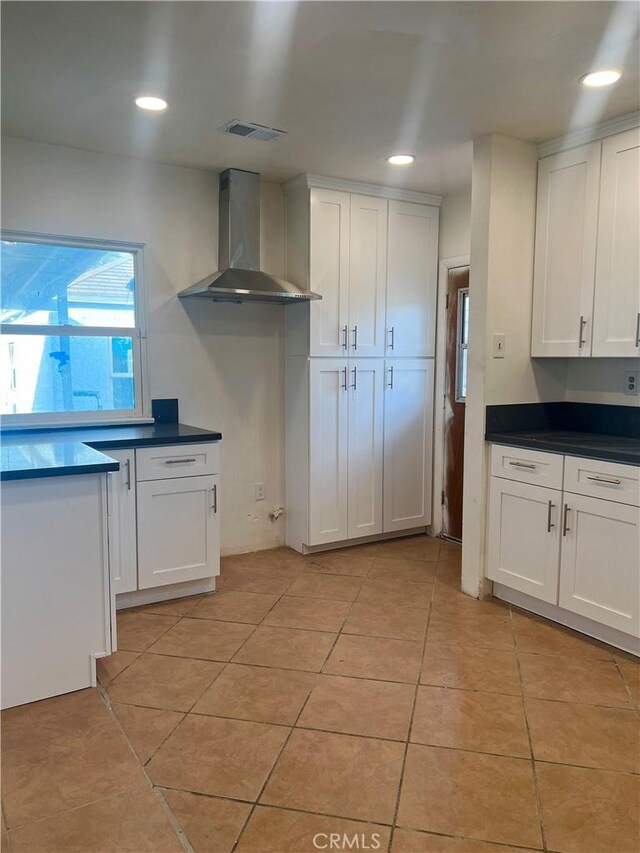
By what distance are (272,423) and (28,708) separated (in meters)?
2.23

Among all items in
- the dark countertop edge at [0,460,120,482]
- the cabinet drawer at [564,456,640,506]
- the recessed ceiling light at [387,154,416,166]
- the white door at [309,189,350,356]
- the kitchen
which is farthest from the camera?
the white door at [309,189,350,356]

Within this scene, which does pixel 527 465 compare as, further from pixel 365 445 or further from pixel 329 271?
pixel 329 271

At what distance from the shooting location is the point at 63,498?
2273mm

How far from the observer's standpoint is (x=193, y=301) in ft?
12.1

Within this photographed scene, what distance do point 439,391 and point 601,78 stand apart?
2268 millimetres

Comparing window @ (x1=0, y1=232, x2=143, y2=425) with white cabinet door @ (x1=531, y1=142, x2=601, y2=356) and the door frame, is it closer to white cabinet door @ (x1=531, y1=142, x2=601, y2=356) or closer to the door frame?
the door frame

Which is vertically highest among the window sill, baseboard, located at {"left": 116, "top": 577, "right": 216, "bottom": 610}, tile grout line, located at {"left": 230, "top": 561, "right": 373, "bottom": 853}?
the window sill

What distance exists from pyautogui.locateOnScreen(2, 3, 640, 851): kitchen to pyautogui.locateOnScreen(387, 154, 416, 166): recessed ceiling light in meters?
0.14

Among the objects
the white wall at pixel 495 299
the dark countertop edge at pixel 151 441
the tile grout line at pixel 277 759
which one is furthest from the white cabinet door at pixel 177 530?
the white wall at pixel 495 299

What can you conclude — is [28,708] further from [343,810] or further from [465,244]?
[465,244]

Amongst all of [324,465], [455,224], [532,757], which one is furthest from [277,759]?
[455,224]

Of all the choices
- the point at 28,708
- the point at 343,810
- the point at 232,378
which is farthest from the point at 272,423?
the point at 343,810

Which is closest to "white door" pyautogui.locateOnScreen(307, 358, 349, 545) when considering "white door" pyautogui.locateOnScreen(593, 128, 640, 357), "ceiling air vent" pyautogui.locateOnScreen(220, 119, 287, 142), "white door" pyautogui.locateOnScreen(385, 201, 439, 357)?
"white door" pyautogui.locateOnScreen(385, 201, 439, 357)

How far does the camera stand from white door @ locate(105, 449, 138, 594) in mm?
3027
